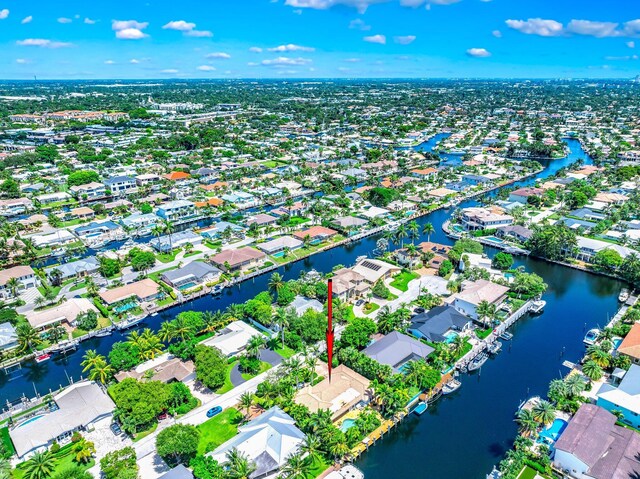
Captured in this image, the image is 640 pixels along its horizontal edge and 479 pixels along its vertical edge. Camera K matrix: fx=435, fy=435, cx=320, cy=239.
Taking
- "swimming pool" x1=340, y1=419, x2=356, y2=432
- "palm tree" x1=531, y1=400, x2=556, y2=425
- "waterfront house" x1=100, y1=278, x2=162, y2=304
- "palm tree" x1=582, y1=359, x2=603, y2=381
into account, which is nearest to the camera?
"palm tree" x1=531, y1=400, x2=556, y2=425

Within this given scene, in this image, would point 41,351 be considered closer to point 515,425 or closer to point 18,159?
point 515,425

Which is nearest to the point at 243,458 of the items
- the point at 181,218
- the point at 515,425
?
Answer: the point at 515,425

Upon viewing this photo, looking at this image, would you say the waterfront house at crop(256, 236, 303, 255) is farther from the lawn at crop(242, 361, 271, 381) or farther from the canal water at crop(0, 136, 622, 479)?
the lawn at crop(242, 361, 271, 381)

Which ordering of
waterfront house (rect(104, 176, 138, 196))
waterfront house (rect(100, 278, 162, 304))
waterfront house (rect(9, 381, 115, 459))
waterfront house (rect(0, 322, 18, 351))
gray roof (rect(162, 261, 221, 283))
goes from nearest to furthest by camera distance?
waterfront house (rect(9, 381, 115, 459)) < waterfront house (rect(0, 322, 18, 351)) < waterfront house (rect(100, 278, 162, 304)) < gray roof (rect(162, 261, 221, 283)) < waterfront house (rect(104, 176, 138, 196))

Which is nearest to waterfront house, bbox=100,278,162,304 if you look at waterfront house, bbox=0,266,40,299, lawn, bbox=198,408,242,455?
waterfront house, bbox=0,266,40,299

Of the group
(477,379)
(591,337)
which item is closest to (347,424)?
(477,379)

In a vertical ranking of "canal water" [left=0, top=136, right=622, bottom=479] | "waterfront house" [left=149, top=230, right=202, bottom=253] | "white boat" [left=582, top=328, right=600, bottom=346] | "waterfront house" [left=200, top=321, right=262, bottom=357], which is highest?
"waterfront house" [left=149, top=230, right=202, bottom=253]
